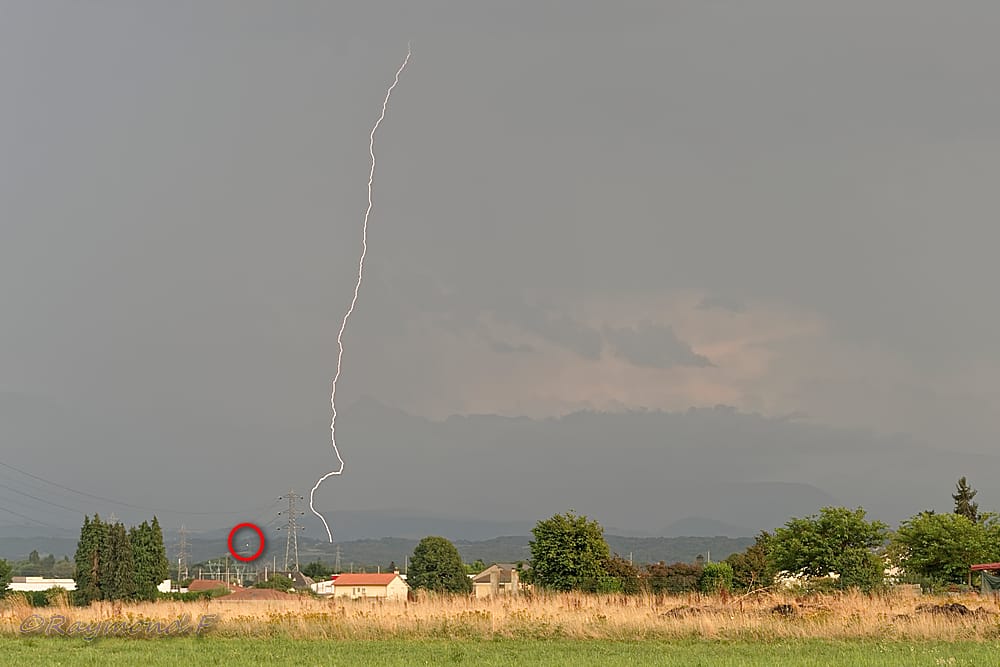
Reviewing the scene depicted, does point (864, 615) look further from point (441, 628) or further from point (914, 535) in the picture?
point (914, 535)

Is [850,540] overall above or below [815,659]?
above

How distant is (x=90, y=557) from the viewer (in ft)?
182

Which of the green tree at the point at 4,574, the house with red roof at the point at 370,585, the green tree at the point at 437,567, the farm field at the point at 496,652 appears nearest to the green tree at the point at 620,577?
the green tree at the point at 437,567

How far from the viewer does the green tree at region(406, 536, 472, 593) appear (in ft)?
196

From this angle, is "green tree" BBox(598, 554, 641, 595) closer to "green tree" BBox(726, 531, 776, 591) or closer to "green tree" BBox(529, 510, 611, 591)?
"green tree" BBox(529, 510, 611, 591)

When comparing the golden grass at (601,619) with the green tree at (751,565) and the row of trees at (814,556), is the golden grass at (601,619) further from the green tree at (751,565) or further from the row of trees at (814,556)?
the green tree at (751,565)

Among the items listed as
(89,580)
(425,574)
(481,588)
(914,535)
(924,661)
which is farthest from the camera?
(481,588)

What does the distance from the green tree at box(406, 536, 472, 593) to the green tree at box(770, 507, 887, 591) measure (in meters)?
21.7

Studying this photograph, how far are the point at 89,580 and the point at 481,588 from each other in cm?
2337

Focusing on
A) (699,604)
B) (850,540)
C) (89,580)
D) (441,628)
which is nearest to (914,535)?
(850,540)

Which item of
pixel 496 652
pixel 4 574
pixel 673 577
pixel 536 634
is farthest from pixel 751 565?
pixel 4 574

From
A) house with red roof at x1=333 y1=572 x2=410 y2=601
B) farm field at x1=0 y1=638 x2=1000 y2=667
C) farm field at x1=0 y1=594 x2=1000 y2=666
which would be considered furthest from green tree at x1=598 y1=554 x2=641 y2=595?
house with red roof at x1=333 y1=572 x2=410 y2=601

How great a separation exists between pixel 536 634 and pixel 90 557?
38177 mm

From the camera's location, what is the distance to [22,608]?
30359mm
